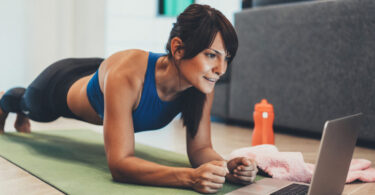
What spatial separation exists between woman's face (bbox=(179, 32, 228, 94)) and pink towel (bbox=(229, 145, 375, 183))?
415mm

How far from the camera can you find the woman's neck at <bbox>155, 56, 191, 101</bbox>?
1197 millimetres

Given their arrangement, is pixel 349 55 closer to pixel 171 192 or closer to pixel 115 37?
pixel 171 192

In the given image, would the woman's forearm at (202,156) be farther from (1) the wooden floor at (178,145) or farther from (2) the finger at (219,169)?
(1) the wooden floor at (178,145)

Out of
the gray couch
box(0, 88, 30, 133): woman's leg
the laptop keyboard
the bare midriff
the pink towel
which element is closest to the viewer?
the laptop keyboard

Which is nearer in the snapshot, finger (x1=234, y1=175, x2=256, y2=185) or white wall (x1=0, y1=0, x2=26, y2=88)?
finger (x1=234, y1=175, x2=256, y2=185)

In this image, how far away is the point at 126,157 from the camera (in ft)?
3.60

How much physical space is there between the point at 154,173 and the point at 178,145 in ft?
2.82

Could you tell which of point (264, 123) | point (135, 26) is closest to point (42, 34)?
point (135, 26)

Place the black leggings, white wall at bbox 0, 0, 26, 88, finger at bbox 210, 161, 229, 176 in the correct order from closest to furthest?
1. finger at bbox 210, 161, 229, 176
2. the black leggings
3. white wall at bbox 0, 0, 26, 88

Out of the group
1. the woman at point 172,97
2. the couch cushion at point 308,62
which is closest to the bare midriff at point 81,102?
the woman at point 172,97

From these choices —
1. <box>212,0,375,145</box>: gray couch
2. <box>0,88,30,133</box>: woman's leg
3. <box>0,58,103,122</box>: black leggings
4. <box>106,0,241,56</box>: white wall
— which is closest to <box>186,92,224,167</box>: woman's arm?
<box>0,58,103,122</box>: black leggings

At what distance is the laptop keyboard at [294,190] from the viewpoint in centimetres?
112

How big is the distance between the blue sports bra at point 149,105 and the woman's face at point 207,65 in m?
0.14

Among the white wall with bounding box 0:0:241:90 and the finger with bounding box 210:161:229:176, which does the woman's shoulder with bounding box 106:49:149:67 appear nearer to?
the finger with bounding box 210:161:229:176
